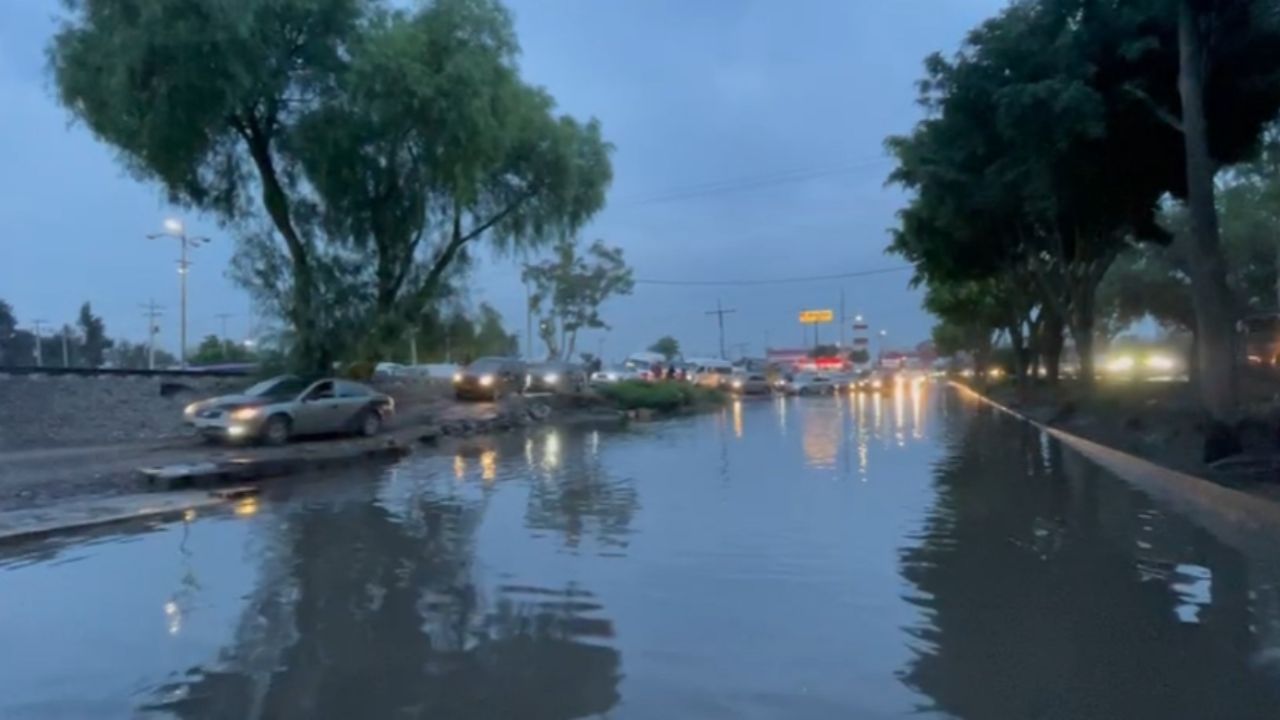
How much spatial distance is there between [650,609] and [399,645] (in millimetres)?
2199

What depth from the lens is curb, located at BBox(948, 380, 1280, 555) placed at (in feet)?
47.5

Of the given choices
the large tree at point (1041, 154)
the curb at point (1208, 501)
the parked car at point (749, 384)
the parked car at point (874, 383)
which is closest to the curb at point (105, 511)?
the curb at point (1208, 501)

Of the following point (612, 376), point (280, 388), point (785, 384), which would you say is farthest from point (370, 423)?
point (785, 384)

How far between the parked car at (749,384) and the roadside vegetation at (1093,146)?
96.3ft

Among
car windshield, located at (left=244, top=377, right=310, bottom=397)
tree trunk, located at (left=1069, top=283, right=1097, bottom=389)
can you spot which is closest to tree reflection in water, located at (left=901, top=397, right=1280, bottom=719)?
car windshield, located at (left=244, top=377, right=310, bottom=397)

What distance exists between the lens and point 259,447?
26.7 meters

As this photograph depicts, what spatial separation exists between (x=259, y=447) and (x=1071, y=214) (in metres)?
19.7

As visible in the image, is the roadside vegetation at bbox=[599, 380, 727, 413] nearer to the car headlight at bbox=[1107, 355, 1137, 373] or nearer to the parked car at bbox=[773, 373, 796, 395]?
the parked car at bbox=[773, 373, 796, 395]

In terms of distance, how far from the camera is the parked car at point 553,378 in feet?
164

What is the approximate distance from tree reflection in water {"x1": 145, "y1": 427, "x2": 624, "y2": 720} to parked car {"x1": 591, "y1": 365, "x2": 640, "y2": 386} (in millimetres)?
40847

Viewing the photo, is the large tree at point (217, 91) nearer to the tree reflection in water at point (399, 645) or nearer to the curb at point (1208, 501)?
the tree reflection in water at point (399, 645)

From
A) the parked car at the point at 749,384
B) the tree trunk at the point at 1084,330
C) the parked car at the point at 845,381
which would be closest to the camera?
the tree trunk at the point at 1084,330

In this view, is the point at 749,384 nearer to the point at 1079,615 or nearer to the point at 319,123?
the point at 319,123

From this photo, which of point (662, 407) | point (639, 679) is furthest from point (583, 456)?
point (662, 407)
